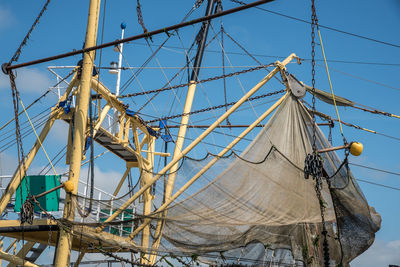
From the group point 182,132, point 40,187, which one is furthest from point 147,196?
point 40,187

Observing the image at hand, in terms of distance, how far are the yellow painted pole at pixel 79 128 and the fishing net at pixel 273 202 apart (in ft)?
7.15

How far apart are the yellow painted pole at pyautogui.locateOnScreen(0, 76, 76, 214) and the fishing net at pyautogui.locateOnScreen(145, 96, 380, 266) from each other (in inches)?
184

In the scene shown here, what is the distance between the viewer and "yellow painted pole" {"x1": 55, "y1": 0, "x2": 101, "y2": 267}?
44.5 ft

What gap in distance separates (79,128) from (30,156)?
265 centimetres

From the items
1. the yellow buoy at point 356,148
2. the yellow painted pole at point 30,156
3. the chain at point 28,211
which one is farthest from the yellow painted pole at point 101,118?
the yellow buoy at point 356,148

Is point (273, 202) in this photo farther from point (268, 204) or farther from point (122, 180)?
point (122, 180)

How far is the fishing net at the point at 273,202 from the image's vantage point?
479 inches

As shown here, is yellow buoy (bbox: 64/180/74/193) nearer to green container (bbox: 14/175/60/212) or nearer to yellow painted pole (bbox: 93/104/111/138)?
green container (bbox: 14/175/60/212)

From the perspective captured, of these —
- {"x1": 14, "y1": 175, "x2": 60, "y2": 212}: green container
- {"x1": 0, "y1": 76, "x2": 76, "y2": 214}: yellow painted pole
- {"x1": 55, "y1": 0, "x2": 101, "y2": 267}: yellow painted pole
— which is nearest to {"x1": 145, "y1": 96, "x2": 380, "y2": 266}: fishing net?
{"x1": 55, "y1": 0, "x2": 101, "y2": 267}: yellow painted pole

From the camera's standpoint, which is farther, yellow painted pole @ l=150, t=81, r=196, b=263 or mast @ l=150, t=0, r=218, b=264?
yellow painted pole @ l=150, t=81, r=196, b=263

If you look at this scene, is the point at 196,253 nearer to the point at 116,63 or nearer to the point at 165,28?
the point at 165,28

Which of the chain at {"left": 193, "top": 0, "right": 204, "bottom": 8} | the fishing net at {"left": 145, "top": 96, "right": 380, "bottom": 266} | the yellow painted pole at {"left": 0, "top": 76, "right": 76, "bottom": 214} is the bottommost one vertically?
the fishing net at {"left": 145, "top": 96, "right": 380, "bottom": 266}

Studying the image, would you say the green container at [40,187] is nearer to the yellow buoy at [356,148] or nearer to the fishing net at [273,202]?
the fishing net at [273,202]

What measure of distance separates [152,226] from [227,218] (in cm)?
188
